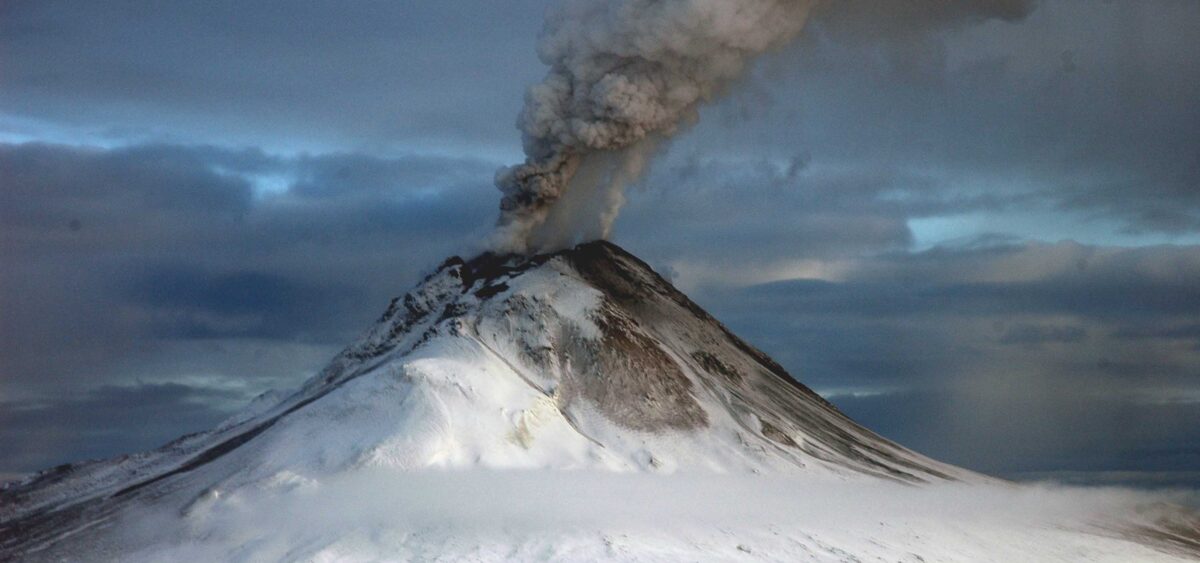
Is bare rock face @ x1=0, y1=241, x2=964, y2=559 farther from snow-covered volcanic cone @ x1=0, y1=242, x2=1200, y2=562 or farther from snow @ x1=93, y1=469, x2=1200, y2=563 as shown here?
snow @ x1=93, y1=469, x2=1200, y2=563

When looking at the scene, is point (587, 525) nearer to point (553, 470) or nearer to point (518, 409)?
point (553, 470)

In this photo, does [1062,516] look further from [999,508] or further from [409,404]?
[409,404]

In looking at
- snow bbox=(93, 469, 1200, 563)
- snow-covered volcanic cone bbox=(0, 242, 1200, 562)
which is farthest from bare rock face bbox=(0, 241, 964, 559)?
snow bbox=(93, 469, 1200, 563)

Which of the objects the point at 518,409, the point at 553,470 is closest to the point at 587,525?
the point at 553,470

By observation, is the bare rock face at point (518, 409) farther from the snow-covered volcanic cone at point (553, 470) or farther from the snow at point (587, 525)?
the snow at point (587, 525)

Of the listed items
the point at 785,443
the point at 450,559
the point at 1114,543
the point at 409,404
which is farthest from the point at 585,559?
the point at 1114,543
